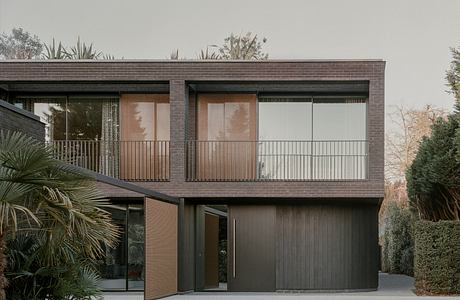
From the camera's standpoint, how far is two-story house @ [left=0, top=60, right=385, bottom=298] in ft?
63.0

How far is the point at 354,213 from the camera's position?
65.8 ft

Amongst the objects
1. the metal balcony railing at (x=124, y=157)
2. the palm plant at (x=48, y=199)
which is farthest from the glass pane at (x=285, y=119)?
the palm plant at (x=48, y=199)

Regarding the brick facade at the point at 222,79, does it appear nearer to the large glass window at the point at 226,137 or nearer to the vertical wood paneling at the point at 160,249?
the large glass window at the point at 226,137

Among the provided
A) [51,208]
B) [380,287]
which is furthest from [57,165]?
[380,287]

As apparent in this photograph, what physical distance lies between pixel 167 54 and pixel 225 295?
20633 millimetres

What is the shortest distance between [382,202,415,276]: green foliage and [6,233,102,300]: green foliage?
18083 mm

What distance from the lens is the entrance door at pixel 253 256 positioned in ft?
64.6

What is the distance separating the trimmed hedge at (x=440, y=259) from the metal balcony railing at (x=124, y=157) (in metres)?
6.88

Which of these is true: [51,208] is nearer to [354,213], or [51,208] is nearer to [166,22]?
[354,213]

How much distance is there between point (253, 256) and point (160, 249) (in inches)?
139

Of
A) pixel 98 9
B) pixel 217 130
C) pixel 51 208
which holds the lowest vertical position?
pixel 51 208

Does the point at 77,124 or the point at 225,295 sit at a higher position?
the point at 77,124

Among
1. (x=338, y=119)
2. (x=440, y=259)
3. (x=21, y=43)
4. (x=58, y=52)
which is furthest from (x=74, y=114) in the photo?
(x=21, y=43)

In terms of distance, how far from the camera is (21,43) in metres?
43.7
